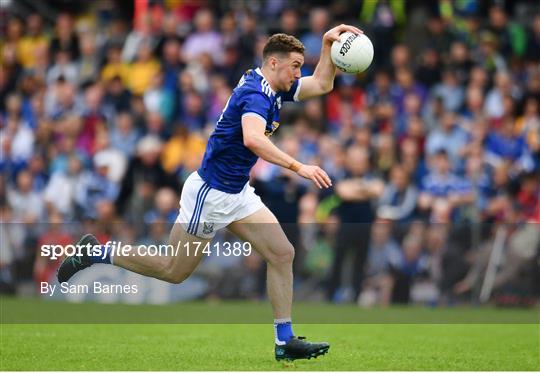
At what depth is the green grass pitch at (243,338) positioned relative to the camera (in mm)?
9859

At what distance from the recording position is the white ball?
10.5 metres

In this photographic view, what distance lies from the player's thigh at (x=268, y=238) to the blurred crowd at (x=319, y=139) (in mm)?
6432

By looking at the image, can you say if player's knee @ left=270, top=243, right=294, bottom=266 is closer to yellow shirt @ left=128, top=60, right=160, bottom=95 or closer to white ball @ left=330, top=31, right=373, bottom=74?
white ball @ left=330, top=31, right=373, bottom=74

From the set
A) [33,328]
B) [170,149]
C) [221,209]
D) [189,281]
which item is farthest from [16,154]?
[221,209]

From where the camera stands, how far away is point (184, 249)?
34.0 feet

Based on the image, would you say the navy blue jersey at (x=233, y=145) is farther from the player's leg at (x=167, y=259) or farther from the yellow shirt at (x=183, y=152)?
the yellow shirt at (x=183, y=152)

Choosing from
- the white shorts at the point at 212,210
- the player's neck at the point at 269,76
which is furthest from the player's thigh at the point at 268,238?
the player's neck at the point at 269,76

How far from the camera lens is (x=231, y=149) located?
10266 millimetres

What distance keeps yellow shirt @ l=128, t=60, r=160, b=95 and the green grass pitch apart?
209 inches

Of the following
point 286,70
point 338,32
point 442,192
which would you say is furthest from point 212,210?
point 442,192

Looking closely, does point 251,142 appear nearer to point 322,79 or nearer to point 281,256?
point 281,256

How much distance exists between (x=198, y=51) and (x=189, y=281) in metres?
5.27

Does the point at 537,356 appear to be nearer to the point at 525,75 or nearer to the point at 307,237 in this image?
the point at 307,237

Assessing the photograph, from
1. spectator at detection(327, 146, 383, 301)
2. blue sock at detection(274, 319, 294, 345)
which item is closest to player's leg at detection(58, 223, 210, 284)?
blue sock at detection(274, 319, 294, 345)
